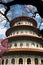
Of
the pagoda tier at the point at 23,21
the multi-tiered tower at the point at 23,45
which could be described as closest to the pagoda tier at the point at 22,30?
the multi-tiered tower at the point at 23,45

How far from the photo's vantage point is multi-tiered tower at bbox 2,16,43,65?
37047 mm

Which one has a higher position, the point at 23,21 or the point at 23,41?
the point at 23,21

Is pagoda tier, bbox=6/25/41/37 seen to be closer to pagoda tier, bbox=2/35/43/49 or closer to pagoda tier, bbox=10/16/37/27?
pagoda tier, bbox=10/16/37/27

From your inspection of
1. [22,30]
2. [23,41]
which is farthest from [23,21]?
[23,41]

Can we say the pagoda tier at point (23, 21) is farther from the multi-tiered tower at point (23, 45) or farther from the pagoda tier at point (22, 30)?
the pagoda tier at point (22, 30)

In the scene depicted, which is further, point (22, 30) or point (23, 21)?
point (23, 21)

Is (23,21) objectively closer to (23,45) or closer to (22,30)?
(22,30)

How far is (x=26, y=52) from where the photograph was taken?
36969 mm

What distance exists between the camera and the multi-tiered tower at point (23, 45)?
37047mm

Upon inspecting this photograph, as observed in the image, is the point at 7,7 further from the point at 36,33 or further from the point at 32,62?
the point at 36,33

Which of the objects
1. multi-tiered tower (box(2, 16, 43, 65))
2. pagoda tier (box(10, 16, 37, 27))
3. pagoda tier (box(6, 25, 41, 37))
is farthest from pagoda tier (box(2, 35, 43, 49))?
pagoda tier (box(10, 16, 37, 27))

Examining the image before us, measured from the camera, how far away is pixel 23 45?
42.4 m

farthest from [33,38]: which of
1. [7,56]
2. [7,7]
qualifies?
[7,7]

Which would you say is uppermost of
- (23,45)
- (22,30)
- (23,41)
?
(22,30)
